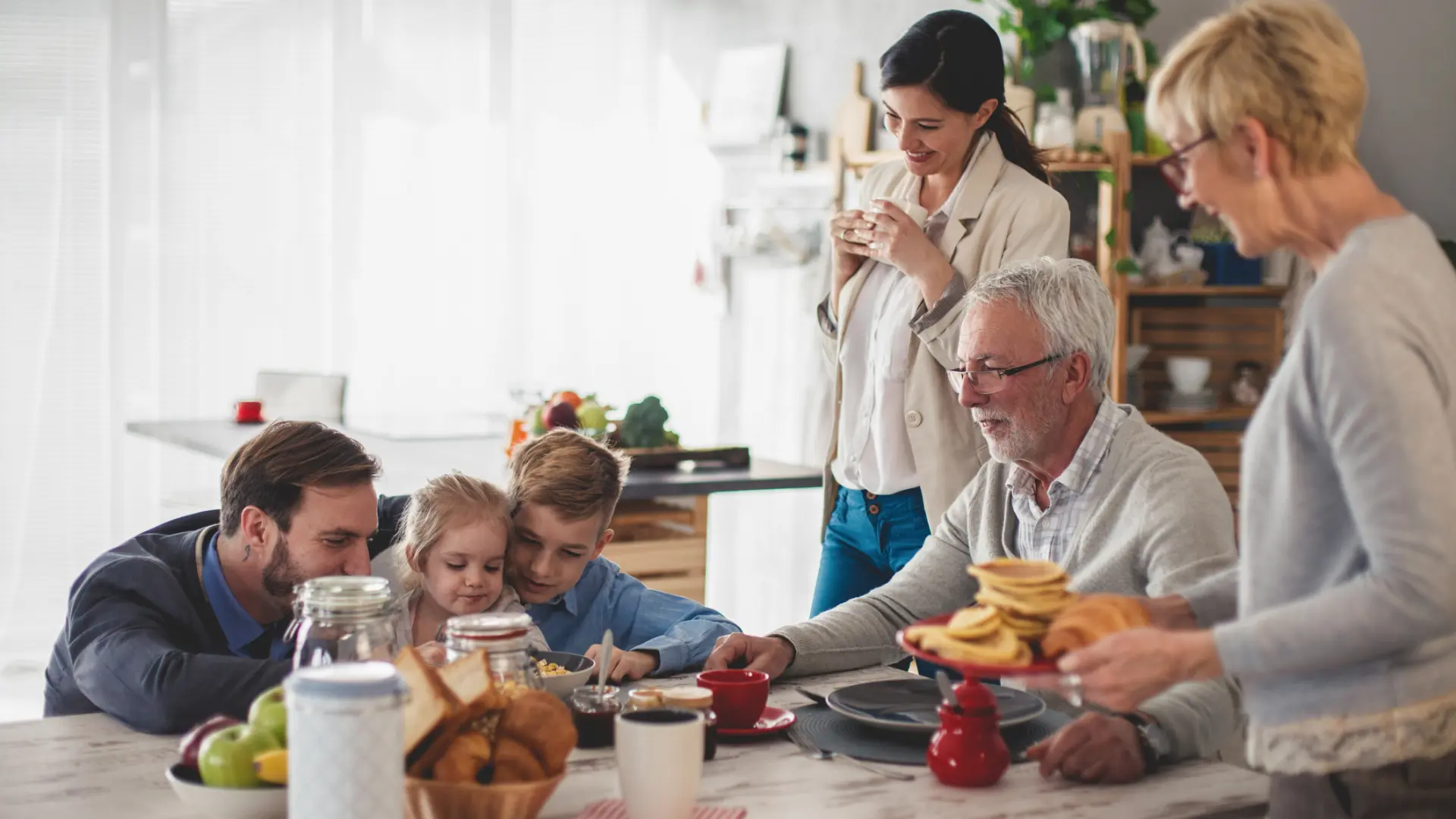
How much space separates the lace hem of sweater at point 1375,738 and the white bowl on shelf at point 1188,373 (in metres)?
3.17

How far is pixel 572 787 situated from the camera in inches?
59.1

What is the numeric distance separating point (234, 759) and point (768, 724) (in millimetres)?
642

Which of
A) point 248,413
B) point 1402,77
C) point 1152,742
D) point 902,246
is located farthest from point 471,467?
point 1402,77

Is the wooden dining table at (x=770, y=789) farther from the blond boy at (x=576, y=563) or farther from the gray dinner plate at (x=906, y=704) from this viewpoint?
the blond boy at (x=576, y=563)

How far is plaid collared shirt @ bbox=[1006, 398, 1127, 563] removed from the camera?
6.64 ft

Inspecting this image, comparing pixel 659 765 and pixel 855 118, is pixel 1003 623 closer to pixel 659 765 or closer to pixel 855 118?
pixel 659 765

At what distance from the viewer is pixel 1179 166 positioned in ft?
4.28

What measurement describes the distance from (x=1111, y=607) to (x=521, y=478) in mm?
1141

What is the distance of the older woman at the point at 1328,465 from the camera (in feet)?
3.72

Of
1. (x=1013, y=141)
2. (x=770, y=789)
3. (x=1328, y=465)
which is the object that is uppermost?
(x=1013, y=141)

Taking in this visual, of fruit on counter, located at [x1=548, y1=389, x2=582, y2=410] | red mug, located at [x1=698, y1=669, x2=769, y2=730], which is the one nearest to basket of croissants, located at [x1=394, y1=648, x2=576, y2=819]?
red mug, located at [x1=698, y1=669, x2=769, y2=730]

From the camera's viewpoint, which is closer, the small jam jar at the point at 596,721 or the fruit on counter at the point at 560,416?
the small jam jar at the point at 596,721

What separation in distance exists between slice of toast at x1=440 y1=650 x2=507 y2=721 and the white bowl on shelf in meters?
3.34

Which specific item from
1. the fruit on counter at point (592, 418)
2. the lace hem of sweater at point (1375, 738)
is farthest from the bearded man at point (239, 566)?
the fruit on counter at point (592, 418)
